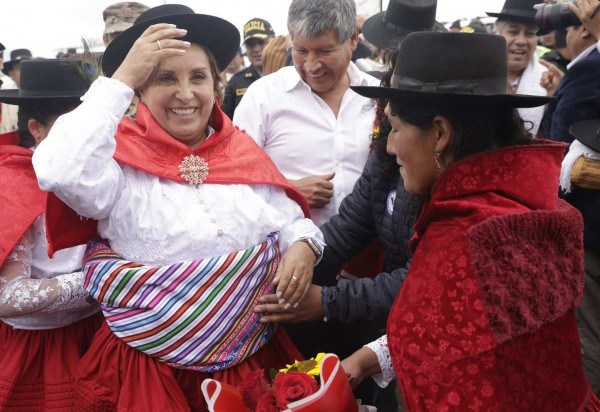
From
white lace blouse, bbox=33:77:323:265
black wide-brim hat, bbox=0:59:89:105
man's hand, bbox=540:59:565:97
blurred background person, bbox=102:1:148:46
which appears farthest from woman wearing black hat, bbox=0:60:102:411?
man's hand, bbox=540:59:565:97

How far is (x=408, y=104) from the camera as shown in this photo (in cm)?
175

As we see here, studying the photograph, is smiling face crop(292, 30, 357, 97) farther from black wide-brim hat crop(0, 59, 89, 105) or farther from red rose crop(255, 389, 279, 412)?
red rose crop(255, 389, 279, 412)

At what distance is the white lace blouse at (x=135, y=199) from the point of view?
6.06 ft

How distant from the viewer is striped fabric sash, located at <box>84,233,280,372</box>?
2.00 meters

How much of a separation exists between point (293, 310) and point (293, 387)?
0.50 m

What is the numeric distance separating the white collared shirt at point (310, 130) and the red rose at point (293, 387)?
54.2 inches

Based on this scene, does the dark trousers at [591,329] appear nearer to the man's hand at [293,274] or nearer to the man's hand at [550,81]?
the man's hand at [550,81]

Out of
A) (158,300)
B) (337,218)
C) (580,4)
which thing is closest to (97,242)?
(158,300)

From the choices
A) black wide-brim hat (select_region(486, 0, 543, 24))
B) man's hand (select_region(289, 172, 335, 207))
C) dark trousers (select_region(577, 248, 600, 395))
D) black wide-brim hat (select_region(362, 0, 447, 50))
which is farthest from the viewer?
black wide-brim hat (select_region(486, 0, 543, 24))

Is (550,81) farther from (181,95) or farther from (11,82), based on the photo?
(11,82)

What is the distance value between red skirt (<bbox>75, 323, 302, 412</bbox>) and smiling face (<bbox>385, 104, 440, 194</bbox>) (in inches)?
33.2

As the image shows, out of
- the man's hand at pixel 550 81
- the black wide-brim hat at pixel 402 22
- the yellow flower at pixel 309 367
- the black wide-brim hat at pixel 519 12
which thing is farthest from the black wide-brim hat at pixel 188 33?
the black wide-brim hat at pixel 519 12

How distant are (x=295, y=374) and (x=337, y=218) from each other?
107 centimetres

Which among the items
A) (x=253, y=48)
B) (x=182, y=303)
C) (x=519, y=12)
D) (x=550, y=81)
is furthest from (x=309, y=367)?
(x=253, y=48)
